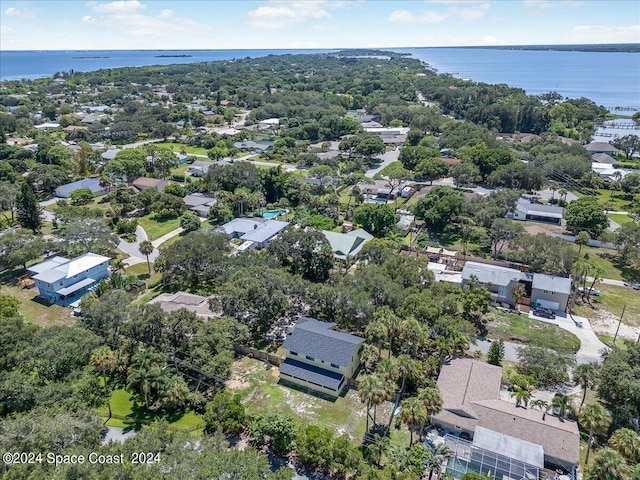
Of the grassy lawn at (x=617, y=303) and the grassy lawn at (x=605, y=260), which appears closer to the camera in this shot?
the grassy lawn at (x=617, y=303)

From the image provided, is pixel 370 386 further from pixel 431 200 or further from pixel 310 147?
pixel 310 147

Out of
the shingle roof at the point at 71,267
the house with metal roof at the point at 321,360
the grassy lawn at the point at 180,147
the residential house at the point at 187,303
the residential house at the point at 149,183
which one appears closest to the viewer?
the house with metal roof at the point at 321,360

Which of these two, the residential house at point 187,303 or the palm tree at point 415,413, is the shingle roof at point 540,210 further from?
the residential house at point 187,303

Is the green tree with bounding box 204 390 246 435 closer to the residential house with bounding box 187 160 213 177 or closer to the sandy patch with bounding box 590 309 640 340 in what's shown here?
the sandy patch with bounding box 590 309 640 340

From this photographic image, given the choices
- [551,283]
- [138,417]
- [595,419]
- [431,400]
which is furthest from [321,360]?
[551,283]

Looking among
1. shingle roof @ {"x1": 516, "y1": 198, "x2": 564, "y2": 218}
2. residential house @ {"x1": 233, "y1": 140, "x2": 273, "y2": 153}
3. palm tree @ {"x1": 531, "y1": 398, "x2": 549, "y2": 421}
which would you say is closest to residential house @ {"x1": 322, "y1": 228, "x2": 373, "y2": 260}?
palm tree @ {"x1": 531, "y1": 398, "x2": 549, "y2": 421}

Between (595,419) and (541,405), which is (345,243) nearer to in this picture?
(541,405)

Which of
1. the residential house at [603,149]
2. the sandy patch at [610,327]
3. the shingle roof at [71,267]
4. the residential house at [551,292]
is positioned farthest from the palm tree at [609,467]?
the residential house at [603,149]
